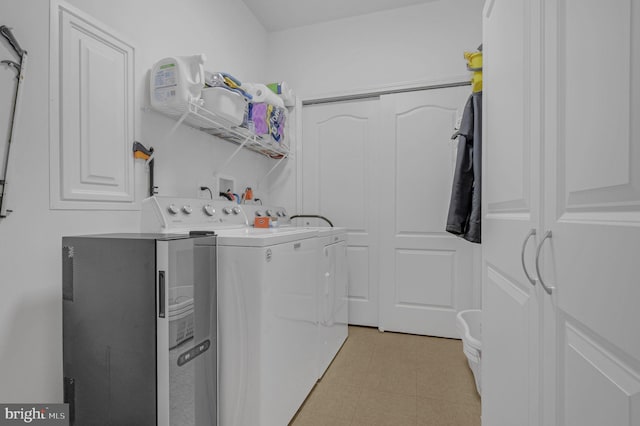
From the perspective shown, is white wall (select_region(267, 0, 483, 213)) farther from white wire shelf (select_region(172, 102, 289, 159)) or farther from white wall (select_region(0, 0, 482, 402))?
white wire shelf (select_region(172, 102, 289, 159))

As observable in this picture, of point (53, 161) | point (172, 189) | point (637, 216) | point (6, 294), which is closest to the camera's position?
point (637, 216)

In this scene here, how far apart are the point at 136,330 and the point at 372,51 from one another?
2.79 m

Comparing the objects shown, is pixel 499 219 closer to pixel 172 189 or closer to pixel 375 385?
pixel 375 385

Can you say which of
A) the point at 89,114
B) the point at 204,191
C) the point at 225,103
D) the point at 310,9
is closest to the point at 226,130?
the point at 225,103

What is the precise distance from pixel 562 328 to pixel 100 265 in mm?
1381

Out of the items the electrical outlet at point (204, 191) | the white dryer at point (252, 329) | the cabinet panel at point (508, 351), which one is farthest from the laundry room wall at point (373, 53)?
the white dryer at point (252, 329)

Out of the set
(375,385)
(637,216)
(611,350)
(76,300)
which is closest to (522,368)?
(611,350)

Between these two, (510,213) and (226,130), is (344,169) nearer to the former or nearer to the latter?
(226,130)

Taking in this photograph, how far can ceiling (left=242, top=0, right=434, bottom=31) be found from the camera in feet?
8.49

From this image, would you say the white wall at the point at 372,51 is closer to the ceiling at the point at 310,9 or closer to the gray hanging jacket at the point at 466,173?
the ceiling at the point at 310,9

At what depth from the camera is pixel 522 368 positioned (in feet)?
2.78

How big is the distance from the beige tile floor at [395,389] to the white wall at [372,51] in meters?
1.52

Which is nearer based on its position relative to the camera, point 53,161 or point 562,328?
point 562,328

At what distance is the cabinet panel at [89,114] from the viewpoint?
3.81 ft
